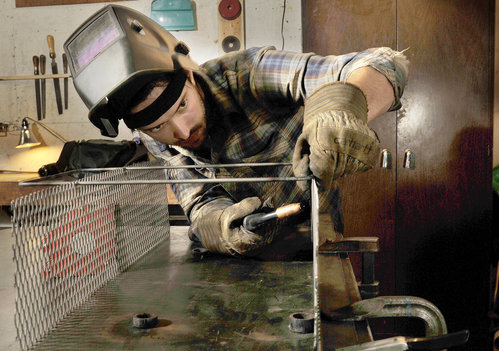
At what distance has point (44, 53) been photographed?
3.53m

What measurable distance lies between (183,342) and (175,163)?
3.08ft

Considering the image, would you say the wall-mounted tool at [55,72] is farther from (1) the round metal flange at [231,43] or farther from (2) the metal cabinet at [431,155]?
(2) the metal cabinet at [431,155]

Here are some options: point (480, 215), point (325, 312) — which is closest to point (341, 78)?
point (325, 312)

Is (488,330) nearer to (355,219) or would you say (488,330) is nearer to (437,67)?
(355,219)

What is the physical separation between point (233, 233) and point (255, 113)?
0.42 meters

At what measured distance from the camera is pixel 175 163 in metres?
1.72

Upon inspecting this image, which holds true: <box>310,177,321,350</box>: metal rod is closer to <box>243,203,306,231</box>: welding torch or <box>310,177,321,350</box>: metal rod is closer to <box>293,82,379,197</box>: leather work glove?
<box>293,82,379,197</box>: leather work glove

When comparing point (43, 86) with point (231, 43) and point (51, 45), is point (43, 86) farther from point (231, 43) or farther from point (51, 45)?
point (231, 43)

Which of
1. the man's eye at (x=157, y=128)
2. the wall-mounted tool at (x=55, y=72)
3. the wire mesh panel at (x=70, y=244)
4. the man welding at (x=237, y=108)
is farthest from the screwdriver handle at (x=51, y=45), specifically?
the man's eye at (x=157, y=128)

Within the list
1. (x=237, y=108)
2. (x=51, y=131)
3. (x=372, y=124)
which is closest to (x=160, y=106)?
(x=237, y=108)

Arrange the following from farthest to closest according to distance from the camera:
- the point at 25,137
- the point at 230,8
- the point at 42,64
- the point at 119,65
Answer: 1. the point at 42,64
2. the point at 25,137
3. the point at 230,8
4. the point at 119,65

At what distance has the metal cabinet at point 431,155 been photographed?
2.65 meters

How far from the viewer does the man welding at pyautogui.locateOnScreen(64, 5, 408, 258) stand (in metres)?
0.99

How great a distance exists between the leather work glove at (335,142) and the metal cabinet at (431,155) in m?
1.76
